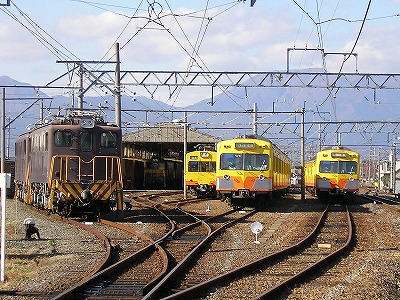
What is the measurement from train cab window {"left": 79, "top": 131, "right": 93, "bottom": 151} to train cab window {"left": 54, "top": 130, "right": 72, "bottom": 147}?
330 millimetres

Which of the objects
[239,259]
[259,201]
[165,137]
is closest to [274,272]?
[239,259]

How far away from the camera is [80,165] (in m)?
21.1

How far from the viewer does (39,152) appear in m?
23.3

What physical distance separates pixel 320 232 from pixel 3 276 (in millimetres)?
10151

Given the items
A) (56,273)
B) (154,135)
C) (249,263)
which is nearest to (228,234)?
(249,263)

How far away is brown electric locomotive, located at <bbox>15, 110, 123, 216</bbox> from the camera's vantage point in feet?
67.5

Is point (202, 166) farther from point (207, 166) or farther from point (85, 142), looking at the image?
point (85, 142)

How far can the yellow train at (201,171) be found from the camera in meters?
39.4

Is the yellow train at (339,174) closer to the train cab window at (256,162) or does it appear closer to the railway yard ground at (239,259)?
the train cab window at (256,162)

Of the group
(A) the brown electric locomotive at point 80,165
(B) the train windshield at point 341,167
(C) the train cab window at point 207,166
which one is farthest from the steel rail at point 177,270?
(C) the train cab window at point 207,166

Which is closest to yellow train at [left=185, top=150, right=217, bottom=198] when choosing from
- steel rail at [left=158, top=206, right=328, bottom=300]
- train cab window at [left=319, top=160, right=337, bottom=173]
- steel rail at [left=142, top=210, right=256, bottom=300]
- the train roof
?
train cab window at [left=319, top=160, right=337, bottom=173]

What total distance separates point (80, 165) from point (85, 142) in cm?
77

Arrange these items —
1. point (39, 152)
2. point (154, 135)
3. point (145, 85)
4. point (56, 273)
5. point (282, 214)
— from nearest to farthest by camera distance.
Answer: point (56, 273) < point (39, 152) < point (282, 214) < point (145, 85) < point (154, 135)

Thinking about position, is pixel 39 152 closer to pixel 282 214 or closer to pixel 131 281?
pixel 282 214
